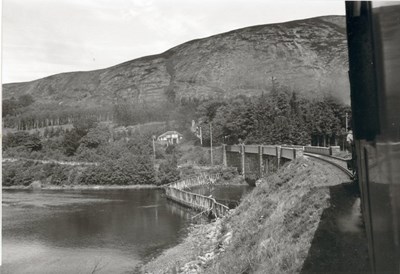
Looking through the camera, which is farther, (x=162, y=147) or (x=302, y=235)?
(x=162, y=147)

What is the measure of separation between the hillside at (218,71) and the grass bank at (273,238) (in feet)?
266

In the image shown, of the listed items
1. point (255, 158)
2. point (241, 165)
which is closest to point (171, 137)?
point (241, 165)

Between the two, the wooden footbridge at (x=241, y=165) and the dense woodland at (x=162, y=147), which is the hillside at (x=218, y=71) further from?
the wooden footbridge at (x=241, y=165)

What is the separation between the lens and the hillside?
381 feet

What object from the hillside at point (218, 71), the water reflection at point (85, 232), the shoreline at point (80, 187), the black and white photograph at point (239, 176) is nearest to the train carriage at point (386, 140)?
the black and white photograph at point (239, 176)

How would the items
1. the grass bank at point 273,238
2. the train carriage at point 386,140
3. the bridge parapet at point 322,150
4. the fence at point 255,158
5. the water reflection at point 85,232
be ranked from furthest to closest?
the fence at point 255,158 < the bridge parapet at point 322,150 < the water reflection at point 85,232 < the grass bank at point 273,238 < the train carriage at point 386,140

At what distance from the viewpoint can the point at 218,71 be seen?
15150cm

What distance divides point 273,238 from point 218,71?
143429 mm

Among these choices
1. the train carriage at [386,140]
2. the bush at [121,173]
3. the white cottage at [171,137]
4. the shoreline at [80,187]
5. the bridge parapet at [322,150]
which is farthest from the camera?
the white cottage at [171,137]

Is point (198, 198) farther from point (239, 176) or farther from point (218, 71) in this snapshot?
point (218, 71)

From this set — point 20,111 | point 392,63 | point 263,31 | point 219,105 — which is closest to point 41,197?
point 219,105

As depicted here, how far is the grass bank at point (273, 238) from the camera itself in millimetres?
9352

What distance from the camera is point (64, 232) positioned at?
28688mm

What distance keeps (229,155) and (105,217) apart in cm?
3082
